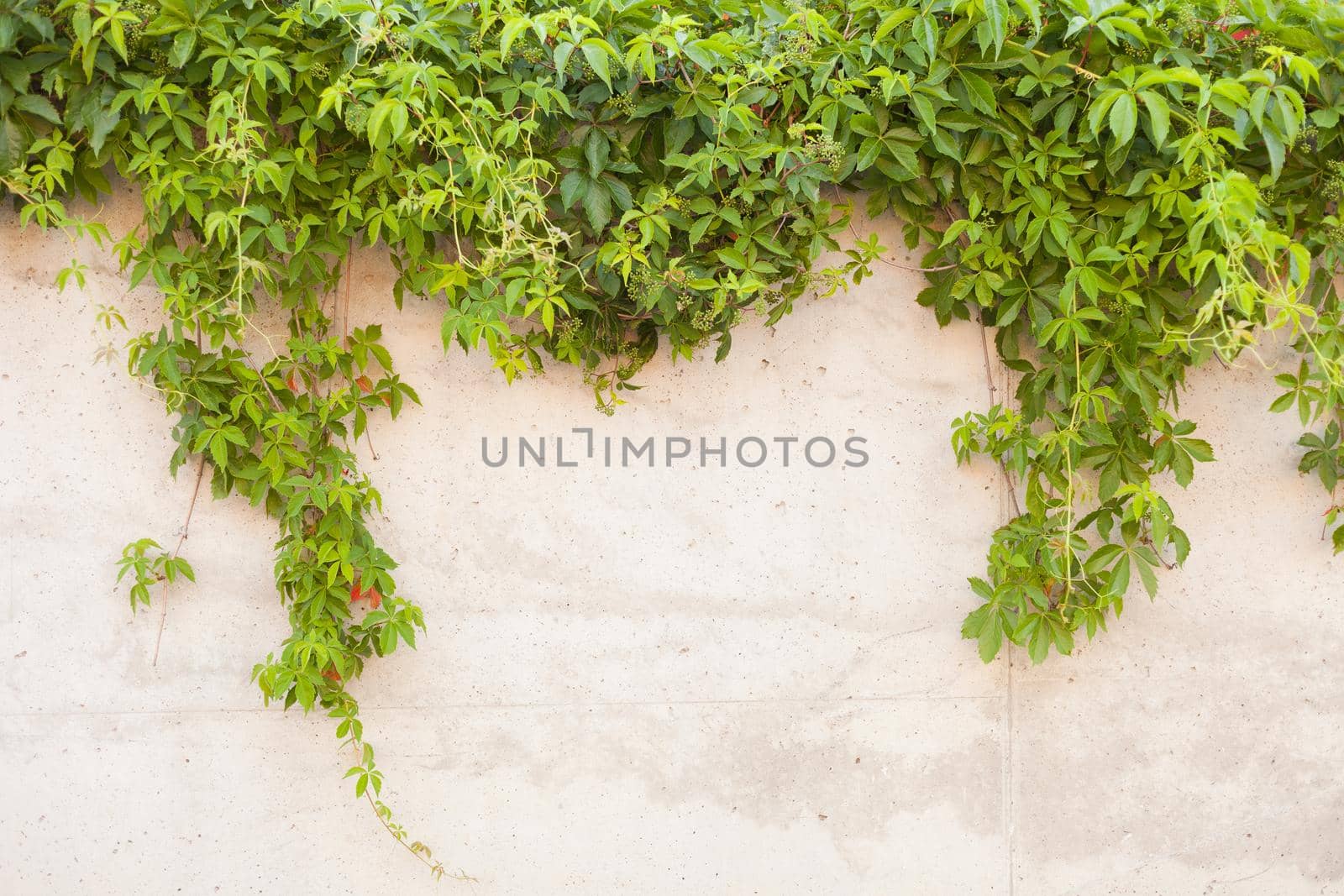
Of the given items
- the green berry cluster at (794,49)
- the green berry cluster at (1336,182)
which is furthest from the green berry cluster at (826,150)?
the green berry cluster at (1336,182)

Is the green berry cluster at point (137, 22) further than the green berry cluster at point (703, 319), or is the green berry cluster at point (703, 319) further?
the green berry cluster at point (703, 319)

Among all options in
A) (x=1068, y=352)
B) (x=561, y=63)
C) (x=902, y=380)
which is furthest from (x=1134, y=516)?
(x=561, y=63)

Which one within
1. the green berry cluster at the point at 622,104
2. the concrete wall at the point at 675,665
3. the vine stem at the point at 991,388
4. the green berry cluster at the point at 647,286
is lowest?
the concrete wall at the point at 675,665

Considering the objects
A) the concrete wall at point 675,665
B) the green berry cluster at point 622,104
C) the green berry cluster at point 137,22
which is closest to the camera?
the green berry cluster at point 137,22

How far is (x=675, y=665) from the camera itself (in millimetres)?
2271

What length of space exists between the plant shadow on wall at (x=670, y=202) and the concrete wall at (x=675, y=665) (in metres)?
0.10

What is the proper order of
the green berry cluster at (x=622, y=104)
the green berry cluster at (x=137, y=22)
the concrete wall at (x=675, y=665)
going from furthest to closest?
1. the concrete wall at (x=675, y=665)
2. the green berry cluster at (x=622, y=104)
3. the green berry cluster at (x=137, y=22)

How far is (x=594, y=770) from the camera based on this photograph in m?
2.27

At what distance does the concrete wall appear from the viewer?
2.17m

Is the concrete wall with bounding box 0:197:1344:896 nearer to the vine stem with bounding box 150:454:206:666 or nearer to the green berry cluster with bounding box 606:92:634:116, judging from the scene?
the vine stem with bounding box 150:454:206:666

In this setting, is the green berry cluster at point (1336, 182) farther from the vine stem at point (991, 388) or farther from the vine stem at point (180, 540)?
the vine stem at point (180, 540)

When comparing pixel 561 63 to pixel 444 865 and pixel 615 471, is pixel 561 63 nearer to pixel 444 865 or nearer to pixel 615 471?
pixel 615 471

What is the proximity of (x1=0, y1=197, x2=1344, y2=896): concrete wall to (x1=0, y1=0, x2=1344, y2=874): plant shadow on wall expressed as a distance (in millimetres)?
100

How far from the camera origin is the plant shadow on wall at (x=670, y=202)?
6.14ft
